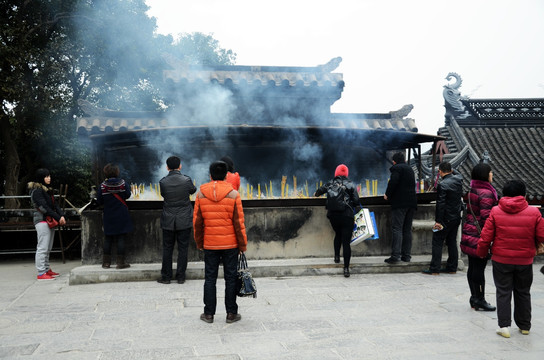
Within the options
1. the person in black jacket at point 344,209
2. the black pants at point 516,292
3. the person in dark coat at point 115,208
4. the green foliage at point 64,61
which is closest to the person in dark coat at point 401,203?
the person in black jacket at point 344,209

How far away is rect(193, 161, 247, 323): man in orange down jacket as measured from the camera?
17.2 ft

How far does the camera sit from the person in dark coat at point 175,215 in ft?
24.1

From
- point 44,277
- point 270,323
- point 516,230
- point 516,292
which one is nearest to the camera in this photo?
point 516,230

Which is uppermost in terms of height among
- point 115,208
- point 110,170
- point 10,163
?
point 10,163

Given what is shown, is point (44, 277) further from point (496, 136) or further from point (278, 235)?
point (496, 136)

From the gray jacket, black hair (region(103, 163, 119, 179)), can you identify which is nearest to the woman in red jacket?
the gray jacket

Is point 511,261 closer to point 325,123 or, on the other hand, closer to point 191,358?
point 191,358

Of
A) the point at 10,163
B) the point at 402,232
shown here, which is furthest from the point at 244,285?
the point at 10,163

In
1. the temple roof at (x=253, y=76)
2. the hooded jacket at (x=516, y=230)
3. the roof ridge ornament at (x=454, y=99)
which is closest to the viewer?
the hooded jacket at (x=516, y=230)

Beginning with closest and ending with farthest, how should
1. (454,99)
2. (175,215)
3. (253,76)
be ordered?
1. (175,215)
2. (253,76)
3. (454,99)

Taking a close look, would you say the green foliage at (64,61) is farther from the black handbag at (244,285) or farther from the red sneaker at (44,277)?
the black handbag at (244,285)

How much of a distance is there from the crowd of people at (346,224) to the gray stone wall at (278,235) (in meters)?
0.43

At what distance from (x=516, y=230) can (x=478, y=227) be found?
1073mm

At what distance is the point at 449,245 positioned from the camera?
26.8 feet
